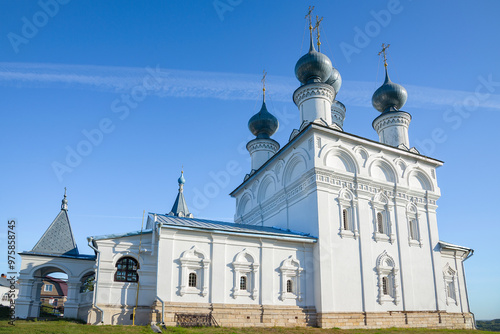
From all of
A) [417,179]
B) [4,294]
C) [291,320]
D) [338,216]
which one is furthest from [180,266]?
[4,294]

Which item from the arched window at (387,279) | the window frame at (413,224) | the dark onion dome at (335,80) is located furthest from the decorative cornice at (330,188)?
the dark onion dome at (335,80)

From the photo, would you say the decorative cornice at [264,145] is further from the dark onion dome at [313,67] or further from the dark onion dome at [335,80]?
the dark onion dome at [335,80]

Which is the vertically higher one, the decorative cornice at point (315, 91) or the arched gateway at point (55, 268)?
the decorative cornice at point (315, 91)

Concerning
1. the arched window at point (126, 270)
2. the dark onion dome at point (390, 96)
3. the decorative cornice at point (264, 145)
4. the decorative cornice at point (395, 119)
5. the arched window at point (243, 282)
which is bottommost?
the arched window at point (243, 282)

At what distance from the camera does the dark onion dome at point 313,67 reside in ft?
58.2

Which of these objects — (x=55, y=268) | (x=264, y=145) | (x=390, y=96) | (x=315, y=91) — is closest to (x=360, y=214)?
(x=315, y=91)

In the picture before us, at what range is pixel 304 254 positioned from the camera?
547 inches

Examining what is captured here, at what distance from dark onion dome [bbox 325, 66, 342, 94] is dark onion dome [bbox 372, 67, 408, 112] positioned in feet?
8.65

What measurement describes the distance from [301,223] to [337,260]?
1.88m

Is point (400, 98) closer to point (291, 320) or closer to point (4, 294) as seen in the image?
point (291, 320)

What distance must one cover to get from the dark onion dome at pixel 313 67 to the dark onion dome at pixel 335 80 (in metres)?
3.58

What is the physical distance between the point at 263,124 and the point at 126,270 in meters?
11.7

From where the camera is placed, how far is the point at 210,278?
12.2 metres

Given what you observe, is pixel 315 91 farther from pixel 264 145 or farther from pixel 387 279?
pixel 387 279
